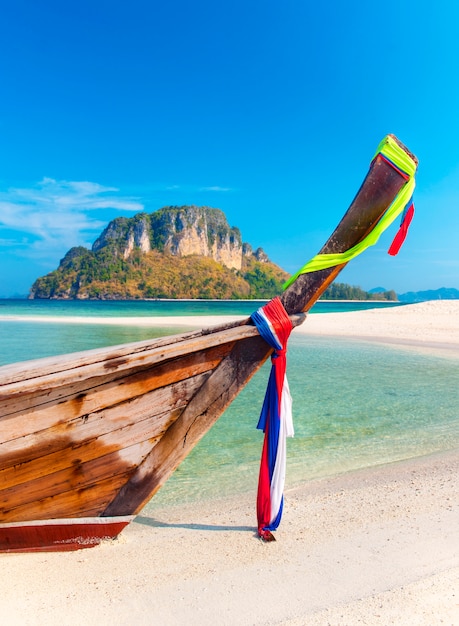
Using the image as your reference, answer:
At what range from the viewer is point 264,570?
2830mm

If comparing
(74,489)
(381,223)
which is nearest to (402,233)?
(381,223)

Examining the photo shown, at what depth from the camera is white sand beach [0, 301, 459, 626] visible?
2.37 m

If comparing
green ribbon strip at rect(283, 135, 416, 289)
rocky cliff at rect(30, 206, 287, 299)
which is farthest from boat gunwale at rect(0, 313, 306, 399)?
rocky cliff at rect(30, 206, 287, 299)

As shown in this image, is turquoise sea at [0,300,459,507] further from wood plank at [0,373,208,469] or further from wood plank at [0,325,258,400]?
wood plank at [0,325,258,400]

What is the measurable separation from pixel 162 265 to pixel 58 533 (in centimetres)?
16104

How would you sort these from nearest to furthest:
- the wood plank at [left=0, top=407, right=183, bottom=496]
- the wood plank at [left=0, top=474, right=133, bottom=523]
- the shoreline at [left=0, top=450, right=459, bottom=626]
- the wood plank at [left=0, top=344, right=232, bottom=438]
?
the shoreline at [left=0, top=450, right=459, bottom=626] < the wood plank at [left=0, top=344, right=232, bottom=438] < the wood plank at [left=0, top=407, right=183, bottom=496] < the wood plank at [left=0, top=474, right=133, bottom=523]

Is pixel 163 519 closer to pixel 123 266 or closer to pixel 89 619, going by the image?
pixel 89 619

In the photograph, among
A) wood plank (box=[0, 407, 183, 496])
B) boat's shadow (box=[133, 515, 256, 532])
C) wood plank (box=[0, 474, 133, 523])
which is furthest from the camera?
boat's shadow (box=[133, 515, 256, 532])

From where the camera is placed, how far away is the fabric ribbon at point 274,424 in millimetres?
2986

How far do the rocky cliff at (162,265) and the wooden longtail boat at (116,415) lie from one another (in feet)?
475

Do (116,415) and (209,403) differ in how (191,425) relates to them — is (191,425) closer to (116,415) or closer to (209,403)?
(209,403)

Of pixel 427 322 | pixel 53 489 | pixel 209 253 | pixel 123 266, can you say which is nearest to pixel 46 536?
pixel 53 489

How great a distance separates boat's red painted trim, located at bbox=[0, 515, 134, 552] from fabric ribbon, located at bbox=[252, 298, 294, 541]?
0.99 m

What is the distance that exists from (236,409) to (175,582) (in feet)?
18.3
